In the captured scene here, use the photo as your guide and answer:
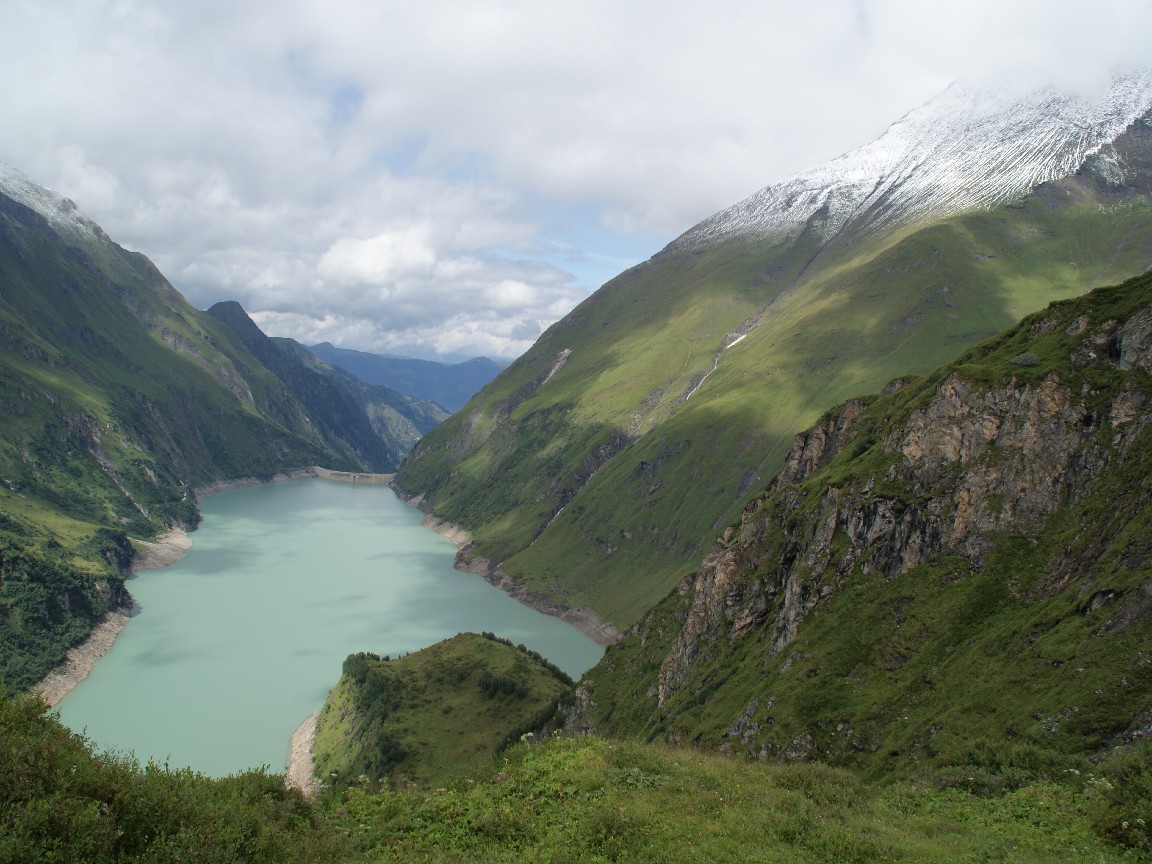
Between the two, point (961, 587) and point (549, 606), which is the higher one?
point (961, 587)

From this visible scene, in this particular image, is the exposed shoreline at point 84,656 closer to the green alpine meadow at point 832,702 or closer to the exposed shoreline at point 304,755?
the green alpine meadow at point 832,702

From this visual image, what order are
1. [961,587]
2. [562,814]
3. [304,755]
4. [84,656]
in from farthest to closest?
[84,656] < [304,755] < [961,587] < [562,814]

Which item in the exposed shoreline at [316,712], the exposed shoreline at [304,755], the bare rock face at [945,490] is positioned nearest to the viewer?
the bare rock face at [945,490]

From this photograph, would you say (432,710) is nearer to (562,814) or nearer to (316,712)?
(316,712)

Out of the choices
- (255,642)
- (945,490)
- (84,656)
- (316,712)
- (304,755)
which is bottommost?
(304,755)

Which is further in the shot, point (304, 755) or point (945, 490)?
point (304, 755)

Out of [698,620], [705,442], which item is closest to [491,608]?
[705,442]

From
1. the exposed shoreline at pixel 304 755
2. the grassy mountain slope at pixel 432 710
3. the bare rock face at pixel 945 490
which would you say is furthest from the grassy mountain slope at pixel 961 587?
the exposed shoreline at pixel 304 755

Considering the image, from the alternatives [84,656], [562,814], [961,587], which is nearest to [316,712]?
[84,656]

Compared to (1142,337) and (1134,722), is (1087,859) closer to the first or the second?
(1134,722)
